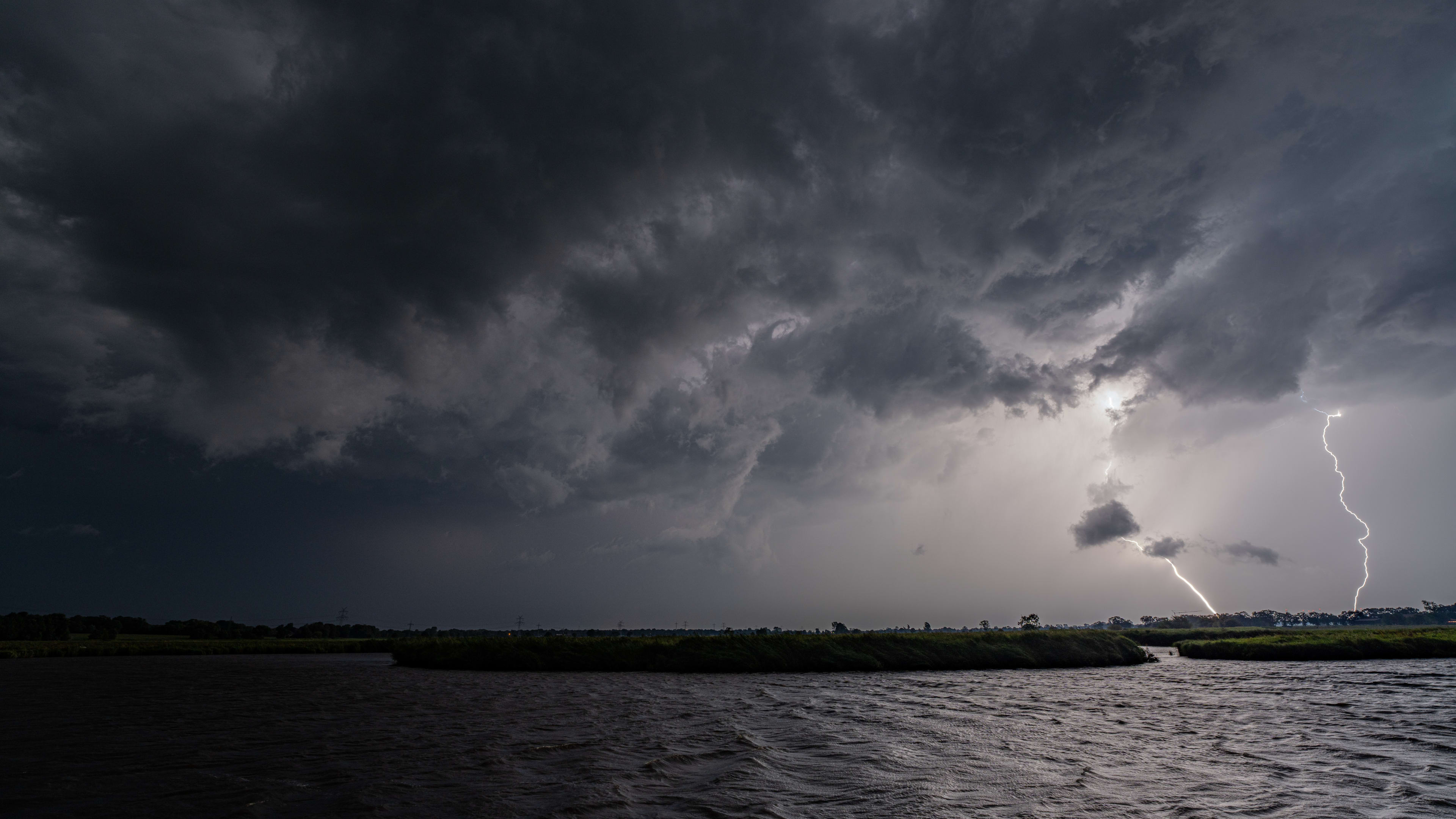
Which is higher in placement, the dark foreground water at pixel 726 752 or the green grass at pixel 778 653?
the dark foreground water at pixel 726 752

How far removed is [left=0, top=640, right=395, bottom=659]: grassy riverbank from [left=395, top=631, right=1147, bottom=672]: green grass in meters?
55.3

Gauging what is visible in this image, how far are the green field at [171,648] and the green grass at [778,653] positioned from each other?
75.9m

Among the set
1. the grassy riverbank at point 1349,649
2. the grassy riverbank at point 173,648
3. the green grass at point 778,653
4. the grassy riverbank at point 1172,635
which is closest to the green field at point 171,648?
the grassy riverbank at point 173,648

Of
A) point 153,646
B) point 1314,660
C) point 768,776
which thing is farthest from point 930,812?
point 153,646

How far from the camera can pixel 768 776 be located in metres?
15.7

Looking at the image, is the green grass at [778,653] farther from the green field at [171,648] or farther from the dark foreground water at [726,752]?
the green field at [171,648]

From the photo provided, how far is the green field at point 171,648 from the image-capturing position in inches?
3991

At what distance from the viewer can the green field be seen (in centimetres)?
10138

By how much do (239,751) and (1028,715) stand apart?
29794 mm

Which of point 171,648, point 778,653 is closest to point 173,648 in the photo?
point 171,648

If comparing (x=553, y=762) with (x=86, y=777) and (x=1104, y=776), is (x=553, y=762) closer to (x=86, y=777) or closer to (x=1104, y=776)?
(x=86, y=777)

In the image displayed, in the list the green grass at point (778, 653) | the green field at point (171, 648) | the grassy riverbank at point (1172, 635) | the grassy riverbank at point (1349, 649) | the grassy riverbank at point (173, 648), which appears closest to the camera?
the green grass at point (778, 653)

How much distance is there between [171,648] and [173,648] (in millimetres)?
436

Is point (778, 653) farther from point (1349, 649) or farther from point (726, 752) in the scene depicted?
point (1349, 649)
